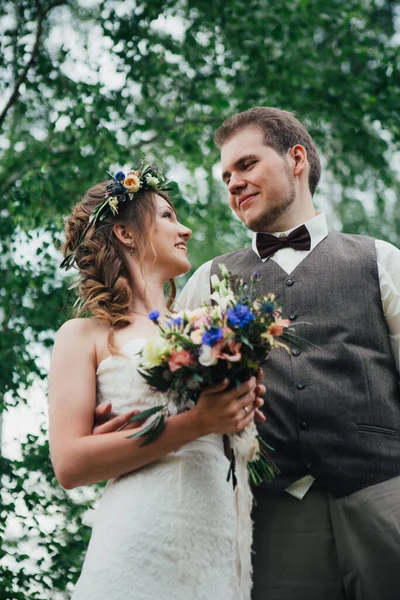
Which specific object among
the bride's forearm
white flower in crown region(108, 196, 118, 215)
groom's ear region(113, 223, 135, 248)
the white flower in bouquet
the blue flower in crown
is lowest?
the bride's forearm

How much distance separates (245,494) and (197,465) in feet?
0.63

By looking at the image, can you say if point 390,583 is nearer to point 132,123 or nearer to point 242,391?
point 242,391

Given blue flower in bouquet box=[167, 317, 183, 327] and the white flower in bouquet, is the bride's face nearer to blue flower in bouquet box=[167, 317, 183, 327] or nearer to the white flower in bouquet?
blue flower in bouquet box=[167, 317, 183, 327]

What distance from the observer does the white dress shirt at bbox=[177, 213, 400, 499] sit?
3156mm

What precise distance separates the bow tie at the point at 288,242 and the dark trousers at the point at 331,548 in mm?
991

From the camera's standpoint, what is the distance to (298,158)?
3.65 meters

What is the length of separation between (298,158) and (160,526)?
1808 millimetres

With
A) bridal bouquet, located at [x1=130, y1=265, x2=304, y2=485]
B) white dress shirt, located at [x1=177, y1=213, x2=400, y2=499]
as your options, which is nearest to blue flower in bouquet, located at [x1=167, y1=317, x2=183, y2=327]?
bridal bouquet, located at [x1=130, y1=265, x2=304, y2=485]

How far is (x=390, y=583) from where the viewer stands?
2.84m

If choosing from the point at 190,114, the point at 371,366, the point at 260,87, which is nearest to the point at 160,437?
the point at 371,366

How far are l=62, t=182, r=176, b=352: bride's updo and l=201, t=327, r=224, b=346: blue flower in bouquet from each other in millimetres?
692

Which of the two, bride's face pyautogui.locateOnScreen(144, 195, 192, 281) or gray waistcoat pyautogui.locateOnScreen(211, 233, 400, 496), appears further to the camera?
bride's face pyautogui.locateOnScreen(144, 195, 192, 281)

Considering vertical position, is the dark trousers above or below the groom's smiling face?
below

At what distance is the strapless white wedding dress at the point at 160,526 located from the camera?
8.51 feet
